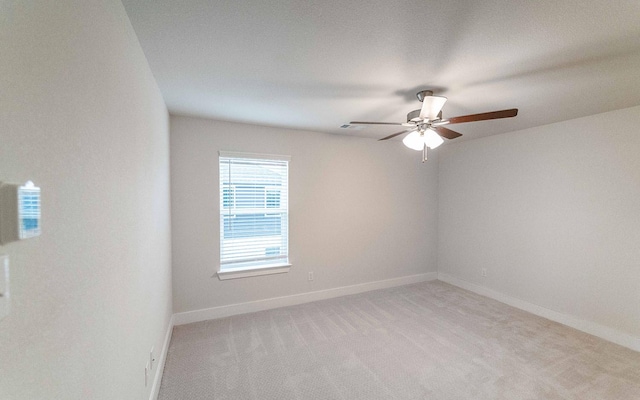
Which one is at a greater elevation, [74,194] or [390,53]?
[390,53]

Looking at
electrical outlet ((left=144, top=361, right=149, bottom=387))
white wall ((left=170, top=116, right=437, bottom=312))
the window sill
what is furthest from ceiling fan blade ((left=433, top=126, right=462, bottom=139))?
electrical outlet ((left=144, top=361, right=149, bottom=387))

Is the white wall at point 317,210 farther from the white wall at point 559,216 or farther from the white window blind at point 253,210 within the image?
the white wall at point 559,216

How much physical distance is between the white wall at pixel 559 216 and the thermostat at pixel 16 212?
447 centimetres

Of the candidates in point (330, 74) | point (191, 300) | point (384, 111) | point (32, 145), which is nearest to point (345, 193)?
point (384, 111)

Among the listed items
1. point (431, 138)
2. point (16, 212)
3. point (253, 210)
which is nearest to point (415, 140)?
point (431, 138)

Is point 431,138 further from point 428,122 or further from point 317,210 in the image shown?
point 317,210

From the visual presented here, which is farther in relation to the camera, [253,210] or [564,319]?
[253,210]

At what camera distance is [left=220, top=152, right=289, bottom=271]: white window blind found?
3379 mm

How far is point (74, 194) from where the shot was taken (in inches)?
32.5

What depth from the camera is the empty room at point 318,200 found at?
0.76 m

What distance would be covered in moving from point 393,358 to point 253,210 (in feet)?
7.71

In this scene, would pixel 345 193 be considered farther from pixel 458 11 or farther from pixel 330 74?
pixel 458 11

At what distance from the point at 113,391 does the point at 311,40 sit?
2020mm

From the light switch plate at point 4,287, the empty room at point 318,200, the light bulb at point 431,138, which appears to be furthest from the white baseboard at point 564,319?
the light switch plate at point 4,287
